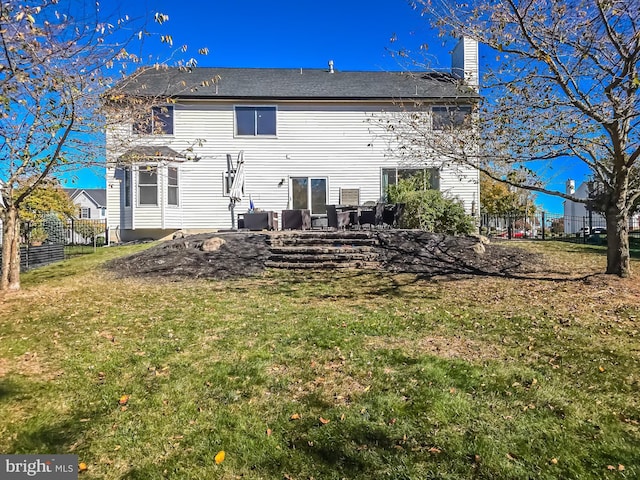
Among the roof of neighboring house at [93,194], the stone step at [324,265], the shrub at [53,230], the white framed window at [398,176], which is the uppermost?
the roof of neighboring house at [93,194]

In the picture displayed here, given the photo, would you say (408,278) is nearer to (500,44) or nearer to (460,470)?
(500,44)

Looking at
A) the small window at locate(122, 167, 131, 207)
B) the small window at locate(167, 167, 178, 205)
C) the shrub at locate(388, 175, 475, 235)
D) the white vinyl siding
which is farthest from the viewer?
the white vinyl siding

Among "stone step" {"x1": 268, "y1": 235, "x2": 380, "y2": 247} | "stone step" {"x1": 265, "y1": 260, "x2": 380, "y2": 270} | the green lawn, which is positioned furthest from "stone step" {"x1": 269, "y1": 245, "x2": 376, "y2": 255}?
the green lawn

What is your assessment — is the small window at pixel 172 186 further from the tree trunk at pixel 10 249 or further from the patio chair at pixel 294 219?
the tree trunk at pixel 10 249

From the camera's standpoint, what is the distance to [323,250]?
9672mm

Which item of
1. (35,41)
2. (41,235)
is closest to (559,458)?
(35,41)

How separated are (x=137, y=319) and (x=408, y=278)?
16.4 ft

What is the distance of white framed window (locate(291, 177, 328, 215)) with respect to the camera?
659 inches

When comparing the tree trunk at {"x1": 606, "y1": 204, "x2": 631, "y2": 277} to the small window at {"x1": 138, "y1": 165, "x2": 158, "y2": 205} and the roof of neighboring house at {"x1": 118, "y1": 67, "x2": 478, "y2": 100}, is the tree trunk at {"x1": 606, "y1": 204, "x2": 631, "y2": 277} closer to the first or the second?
the roof of neighboring house at {"x1": 118, "y1": 67, "x2": 478, "y2": 100}

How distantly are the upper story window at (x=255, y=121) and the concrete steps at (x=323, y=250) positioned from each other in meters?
7.51

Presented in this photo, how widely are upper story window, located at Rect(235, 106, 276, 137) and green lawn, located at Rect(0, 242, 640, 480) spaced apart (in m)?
11.6

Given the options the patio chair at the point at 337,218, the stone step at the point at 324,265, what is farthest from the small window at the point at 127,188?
the stone step at the point at 324,265

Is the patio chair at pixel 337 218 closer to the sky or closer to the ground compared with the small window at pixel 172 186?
closer to the ground

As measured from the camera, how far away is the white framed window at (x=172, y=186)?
1584 cm
